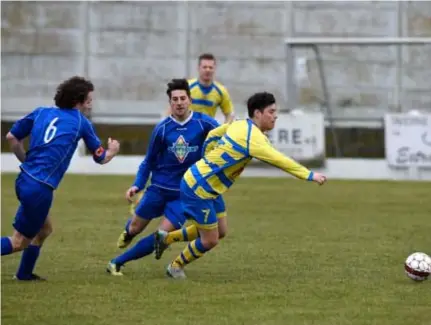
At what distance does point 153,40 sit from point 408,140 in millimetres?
7700

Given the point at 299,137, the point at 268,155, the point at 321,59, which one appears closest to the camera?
the point at 268,155

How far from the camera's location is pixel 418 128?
21172 mm

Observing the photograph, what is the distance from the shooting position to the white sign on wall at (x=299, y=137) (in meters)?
21.5

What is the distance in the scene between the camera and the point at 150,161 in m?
10.3

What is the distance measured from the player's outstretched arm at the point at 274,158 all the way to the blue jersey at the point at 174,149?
1.03m

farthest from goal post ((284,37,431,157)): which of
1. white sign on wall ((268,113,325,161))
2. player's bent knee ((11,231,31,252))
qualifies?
player's bent knee ((11,231,31,252))

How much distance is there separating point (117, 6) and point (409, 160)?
28.2ft

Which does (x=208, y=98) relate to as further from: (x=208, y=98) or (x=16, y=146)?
(x=16, y=146)

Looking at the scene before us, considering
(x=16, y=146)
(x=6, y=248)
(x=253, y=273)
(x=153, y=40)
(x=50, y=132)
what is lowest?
(x=253, y=273)

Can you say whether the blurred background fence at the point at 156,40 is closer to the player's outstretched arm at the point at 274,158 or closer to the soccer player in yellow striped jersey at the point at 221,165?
the soccer player in yellow striped jersey at the point at 221,165

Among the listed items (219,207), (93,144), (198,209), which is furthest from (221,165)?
(93,144)

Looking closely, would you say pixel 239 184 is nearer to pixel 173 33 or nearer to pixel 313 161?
pixel 313 161

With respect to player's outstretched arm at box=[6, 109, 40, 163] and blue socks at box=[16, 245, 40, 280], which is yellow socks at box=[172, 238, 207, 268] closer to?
blue socks at box=[16, 245, 40, 280]

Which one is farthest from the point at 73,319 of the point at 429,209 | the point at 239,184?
the point at 239,184
